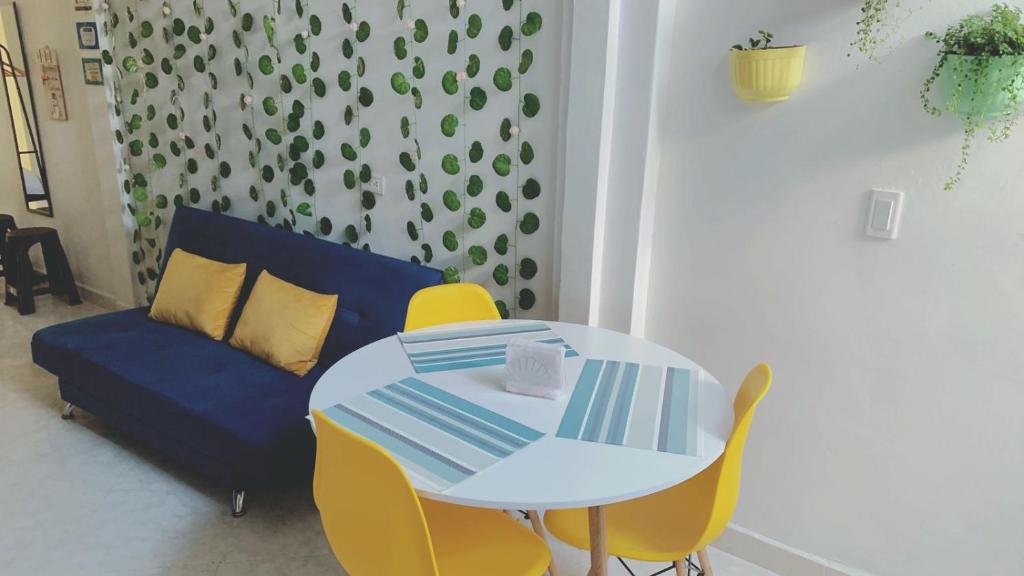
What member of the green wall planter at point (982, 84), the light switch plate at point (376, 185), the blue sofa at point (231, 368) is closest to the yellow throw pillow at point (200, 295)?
the blue sofa at point (231, 368)

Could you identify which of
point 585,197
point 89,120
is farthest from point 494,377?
point 89,120

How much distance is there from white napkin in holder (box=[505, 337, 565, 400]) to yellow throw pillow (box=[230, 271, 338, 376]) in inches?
48.5

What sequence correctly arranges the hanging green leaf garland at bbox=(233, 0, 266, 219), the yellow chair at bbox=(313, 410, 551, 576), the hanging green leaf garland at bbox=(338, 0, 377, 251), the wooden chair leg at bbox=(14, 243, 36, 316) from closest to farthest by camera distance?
the yellow chair at bbox=(313, 410, 551, 576), the hanging green leaf garland at bbox=(338, 0, 377, 251), the hanging green leaf garland at bbox=(233, 0, 266, 219), the wooden chair leg at bbox=(14, 243, 36, 316)

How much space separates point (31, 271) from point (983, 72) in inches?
190

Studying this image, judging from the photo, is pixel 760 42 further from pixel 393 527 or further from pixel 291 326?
pixel 291 326

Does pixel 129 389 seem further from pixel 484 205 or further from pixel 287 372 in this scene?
pixel 484 205

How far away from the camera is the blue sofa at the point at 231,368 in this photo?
7.69ft

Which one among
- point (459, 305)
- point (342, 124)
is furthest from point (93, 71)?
point (459, 305)

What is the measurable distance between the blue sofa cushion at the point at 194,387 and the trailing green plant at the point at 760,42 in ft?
5.85

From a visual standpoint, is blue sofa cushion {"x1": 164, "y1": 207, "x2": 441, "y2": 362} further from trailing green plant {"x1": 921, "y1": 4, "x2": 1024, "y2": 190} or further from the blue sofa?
trailing green plant {"x1": 921, "y1": 4, "x2": 1024, "y2": 190}

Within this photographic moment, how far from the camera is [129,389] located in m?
2.62

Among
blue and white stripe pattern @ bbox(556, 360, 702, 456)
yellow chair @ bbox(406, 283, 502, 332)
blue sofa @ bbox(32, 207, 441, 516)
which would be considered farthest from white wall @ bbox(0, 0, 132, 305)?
blue and white stripe pattern @ bbox(556, 360, 702, 456)

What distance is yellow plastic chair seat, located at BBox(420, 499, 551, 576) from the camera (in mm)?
1496

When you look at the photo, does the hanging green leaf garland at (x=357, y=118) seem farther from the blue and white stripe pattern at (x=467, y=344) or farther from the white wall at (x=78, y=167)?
the white wall at (x=78, y=167)
